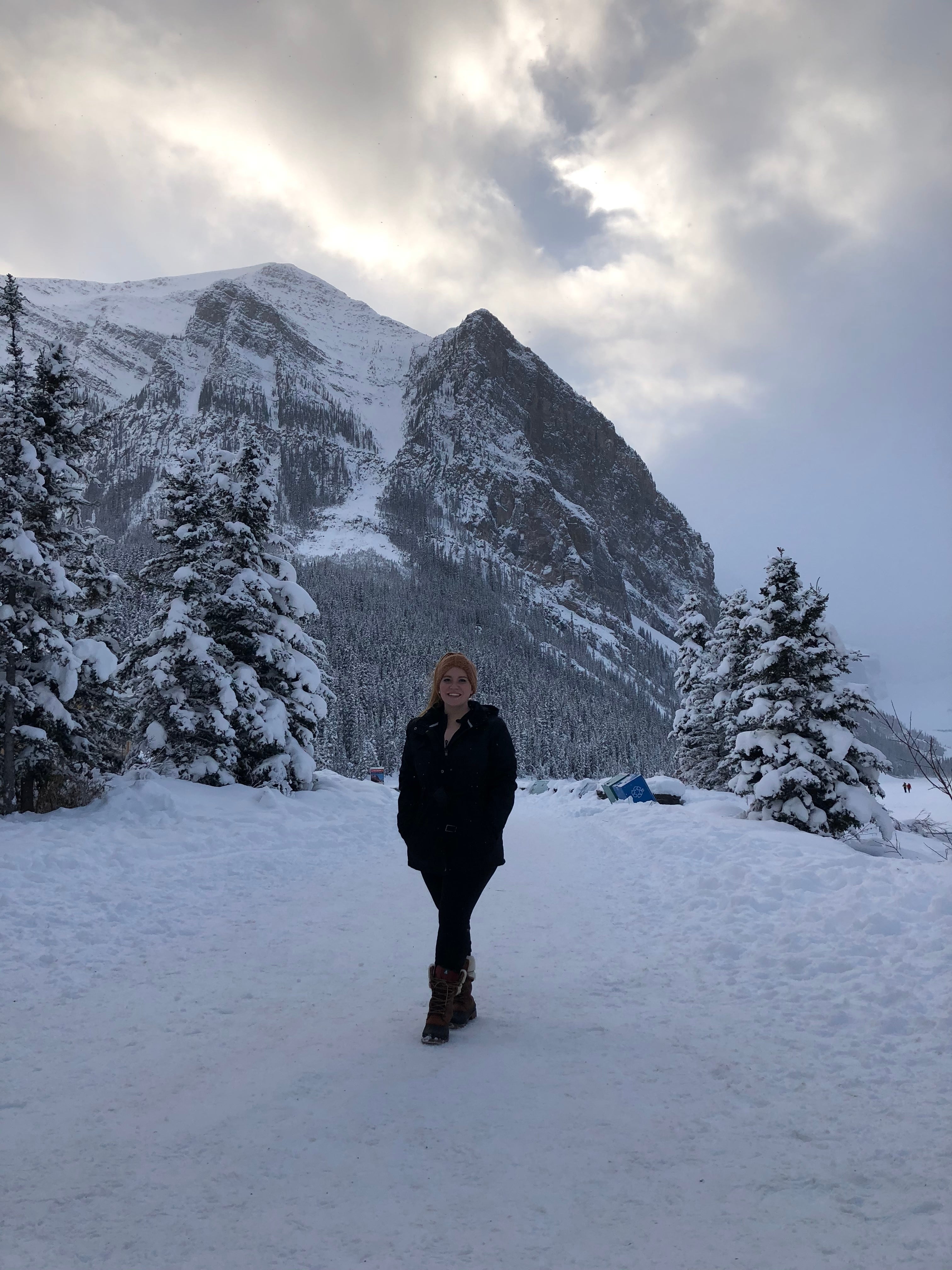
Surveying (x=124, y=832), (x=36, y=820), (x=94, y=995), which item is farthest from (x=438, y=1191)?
(x=36, y=820)

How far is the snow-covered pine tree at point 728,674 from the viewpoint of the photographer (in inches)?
950

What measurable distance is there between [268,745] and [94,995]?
1133 centimetres

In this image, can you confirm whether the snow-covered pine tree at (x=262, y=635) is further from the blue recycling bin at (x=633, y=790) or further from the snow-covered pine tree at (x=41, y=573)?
the blue recycling bin at (x=633, y=790)

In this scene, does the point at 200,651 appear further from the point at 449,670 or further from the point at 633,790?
the point at 633,790

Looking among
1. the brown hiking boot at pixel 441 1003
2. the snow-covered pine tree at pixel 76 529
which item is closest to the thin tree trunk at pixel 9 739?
the snow-covered pine tree at pixel 76 529

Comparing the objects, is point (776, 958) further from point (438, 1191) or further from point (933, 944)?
point (438, 1191)

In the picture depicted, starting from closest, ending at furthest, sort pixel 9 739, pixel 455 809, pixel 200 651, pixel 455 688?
pixel 455 809 → pixel 455 688 → pixel 9 739 → pixel 200 651

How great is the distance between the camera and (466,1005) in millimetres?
4473

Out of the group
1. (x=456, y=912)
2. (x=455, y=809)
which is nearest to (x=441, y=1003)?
(x=456, y=912)

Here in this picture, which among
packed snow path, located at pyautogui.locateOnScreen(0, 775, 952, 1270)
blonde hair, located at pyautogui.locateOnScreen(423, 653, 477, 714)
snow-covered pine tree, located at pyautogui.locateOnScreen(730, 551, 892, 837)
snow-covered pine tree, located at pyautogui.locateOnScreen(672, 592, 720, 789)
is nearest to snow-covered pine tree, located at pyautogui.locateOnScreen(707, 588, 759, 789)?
snow-covered pine tree, located at pyautogui.locateOnScreen(672, 592, 720, 789)

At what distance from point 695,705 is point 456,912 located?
29889 mm

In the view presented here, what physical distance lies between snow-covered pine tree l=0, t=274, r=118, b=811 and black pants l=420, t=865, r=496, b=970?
27.6 feet

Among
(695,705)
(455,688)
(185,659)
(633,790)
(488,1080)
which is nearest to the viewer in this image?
(488,1080)

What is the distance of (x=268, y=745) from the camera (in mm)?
16016
